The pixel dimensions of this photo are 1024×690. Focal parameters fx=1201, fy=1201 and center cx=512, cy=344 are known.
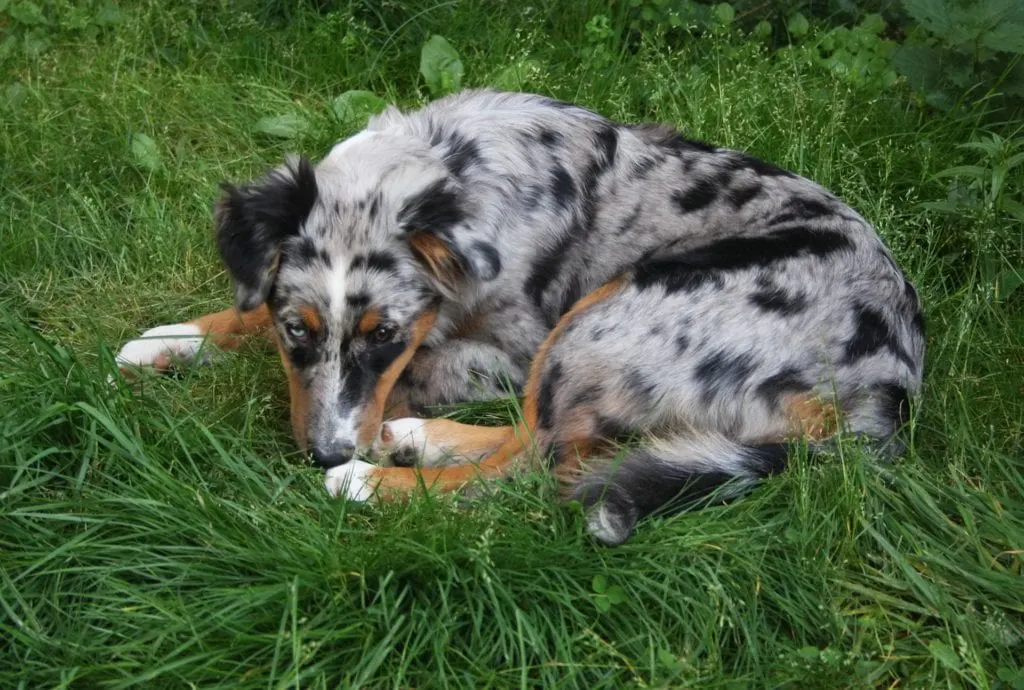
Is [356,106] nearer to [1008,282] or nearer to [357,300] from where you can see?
[357,300]

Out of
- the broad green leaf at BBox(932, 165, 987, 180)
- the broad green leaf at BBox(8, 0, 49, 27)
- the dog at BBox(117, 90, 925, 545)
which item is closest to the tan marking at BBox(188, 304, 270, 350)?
the dog at BBox(117, 90, 925, 545)

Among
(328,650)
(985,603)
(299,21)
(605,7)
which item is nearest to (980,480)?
(985,603)

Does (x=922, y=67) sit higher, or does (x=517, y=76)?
(x=922, y=67)

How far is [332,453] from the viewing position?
3.59m

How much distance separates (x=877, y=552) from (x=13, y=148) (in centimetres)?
385

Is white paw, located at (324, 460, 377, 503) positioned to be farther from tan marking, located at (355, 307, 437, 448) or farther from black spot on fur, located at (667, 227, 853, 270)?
black spot on fur, located at (667, 227, 853, 270)

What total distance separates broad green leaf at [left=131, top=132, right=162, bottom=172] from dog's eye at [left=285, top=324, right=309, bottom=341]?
5.75 feet

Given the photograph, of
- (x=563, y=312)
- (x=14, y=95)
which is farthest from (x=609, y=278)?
(x=14, y=95)

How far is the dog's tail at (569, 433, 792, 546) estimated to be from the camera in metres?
3.30

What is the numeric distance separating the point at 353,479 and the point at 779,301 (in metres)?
1.40

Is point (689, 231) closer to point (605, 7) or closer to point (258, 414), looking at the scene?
point (258, 414)

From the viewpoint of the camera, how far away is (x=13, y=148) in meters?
5.08

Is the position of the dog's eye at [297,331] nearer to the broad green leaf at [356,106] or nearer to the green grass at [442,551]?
the green grass at [442,551]

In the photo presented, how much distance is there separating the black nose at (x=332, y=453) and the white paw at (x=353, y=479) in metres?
0.03
